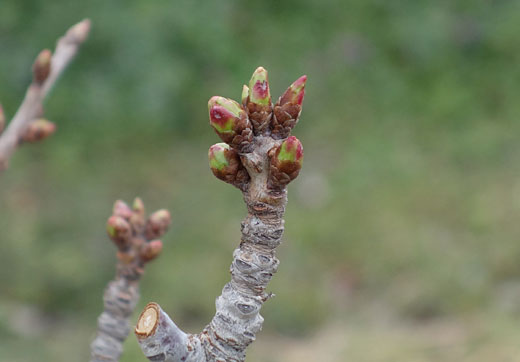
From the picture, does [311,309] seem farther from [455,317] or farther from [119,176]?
[119,176]

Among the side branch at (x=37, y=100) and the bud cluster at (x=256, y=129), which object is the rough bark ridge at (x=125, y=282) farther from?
the bud cluster at (x=256, y=129)

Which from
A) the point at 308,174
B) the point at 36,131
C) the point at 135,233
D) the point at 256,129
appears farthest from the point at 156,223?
the point at 308,174

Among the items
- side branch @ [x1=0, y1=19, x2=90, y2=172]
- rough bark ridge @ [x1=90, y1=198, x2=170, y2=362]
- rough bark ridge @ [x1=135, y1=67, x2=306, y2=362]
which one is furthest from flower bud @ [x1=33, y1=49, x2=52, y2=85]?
rough bark ridge @ [x1=135, y1=67, x2=306, y2=362]

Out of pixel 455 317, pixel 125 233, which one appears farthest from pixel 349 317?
pixel 125 233

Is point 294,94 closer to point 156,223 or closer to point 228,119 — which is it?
point 228,119

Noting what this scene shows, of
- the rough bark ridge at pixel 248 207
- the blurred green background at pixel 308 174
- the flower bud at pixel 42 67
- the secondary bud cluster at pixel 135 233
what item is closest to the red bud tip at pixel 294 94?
the rough bark ridge at pixel 248 207

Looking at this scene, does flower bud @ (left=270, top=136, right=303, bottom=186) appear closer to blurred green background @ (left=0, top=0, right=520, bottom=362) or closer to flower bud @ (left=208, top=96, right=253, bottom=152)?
flower bud @ (left=208, top=96, right=253, bottom=152)
